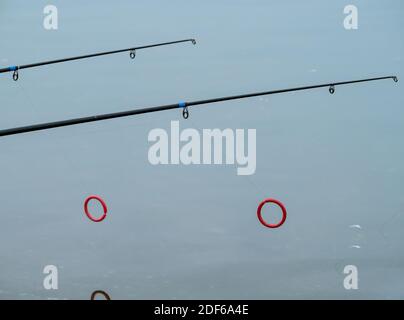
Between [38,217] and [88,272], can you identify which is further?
[38,217]

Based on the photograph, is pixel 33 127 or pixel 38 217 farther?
pixel 38 217

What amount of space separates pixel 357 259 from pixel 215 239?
11382 mm

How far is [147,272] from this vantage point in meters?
41.8

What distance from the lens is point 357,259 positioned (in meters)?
35.6

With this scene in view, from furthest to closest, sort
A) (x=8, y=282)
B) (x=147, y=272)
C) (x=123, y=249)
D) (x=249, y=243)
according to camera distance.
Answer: (x=147, y=272)
(x=249, y=243)
(x=123, y=249)
(x=8, y=282)
